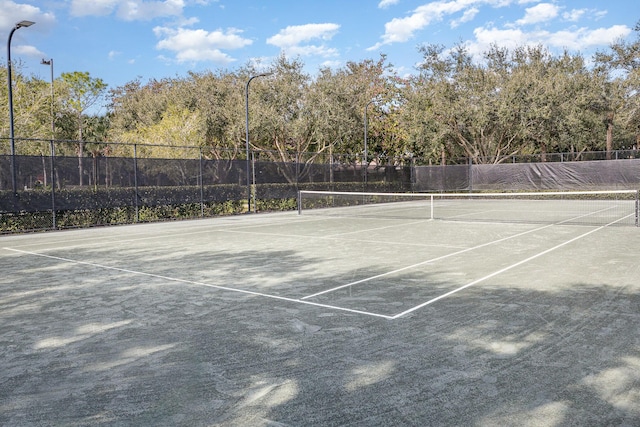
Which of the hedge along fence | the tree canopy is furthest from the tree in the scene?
the hedge along fence

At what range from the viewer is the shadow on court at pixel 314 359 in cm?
314

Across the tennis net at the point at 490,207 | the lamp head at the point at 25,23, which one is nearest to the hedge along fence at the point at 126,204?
the tennis net at the point at 490,207

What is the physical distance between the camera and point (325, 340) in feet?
14.9

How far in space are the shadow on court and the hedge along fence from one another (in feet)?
32.6

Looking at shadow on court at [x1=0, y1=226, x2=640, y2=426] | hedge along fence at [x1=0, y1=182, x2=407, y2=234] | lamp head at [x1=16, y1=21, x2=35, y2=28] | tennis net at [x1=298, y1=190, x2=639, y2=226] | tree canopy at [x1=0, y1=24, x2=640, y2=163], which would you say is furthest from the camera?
tree canopy at [x1=0, y1=24, x2=640, y2=163]

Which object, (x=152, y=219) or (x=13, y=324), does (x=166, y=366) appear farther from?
(x=152, y=219)

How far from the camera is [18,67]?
28391mm

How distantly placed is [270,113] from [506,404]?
2967cm

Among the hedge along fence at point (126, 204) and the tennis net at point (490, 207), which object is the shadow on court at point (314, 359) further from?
the tennis net at point (490, 207)

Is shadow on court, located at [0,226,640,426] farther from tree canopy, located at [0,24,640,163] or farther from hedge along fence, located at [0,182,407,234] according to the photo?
tree canopy, located at [0,24,640,163]

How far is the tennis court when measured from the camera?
3.20m

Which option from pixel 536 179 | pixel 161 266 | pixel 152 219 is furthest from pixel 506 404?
pixel 536 179

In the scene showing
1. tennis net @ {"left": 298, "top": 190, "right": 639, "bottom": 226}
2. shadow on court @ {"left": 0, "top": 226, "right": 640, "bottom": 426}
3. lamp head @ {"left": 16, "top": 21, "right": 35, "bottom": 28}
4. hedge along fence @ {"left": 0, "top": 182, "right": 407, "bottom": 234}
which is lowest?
shadow on court @ {"left": 0, "top": 226, "right": 640, "bottom": 426}

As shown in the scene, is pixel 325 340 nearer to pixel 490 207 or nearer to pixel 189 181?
pixel 189 181
